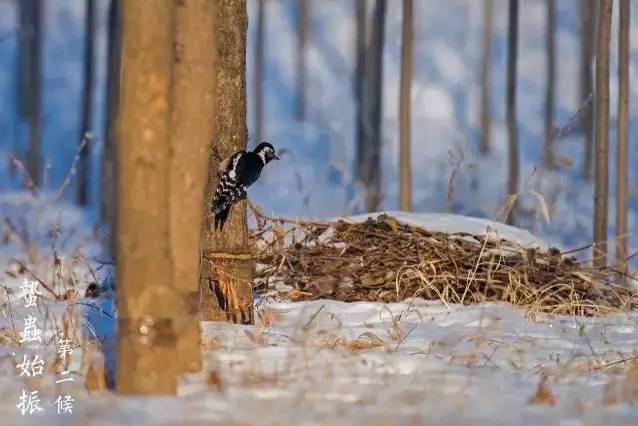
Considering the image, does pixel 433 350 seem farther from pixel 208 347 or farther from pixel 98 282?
pixel 98 282

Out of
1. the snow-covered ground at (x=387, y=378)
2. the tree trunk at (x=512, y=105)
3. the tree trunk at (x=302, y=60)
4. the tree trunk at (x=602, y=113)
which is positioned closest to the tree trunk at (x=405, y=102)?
the tree trunk at (x=602, y=113)

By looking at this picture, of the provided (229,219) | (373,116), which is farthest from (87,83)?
(229,219)

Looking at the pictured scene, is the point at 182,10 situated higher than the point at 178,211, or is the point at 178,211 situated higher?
the point at 182,10

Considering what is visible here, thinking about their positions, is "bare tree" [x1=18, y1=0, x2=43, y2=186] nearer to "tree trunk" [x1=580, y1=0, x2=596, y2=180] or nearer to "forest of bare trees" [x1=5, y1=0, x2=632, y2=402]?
"tree trunk" [x1=580, y1=0, x2=596, y2=180]

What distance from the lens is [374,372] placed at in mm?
4113

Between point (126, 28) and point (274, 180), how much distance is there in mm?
18904

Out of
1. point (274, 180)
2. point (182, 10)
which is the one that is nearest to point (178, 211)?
point (182, 10)

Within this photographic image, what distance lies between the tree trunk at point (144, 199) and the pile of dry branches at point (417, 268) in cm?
314

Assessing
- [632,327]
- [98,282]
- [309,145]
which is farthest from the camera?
[309,145]

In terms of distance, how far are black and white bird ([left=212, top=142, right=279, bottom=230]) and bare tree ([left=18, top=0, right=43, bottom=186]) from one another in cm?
1562

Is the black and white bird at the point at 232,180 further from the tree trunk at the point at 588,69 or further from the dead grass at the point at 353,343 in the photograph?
the tree trunk at the point at 588,69

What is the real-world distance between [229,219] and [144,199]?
1.94 m

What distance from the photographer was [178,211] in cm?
390

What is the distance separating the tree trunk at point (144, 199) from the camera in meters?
3.70
